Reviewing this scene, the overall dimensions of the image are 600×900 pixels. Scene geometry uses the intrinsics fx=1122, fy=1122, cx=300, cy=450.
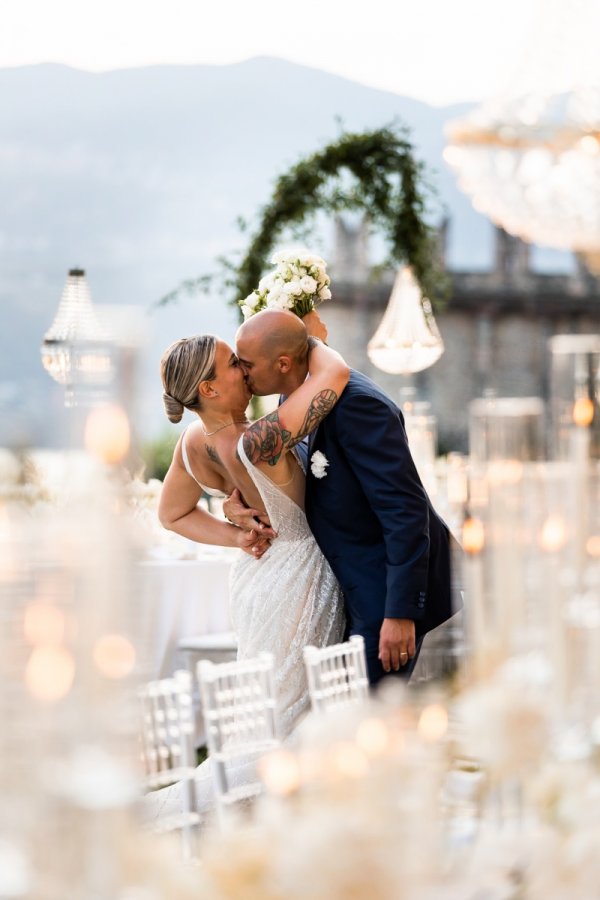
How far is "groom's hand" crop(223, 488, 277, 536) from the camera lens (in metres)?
2.61

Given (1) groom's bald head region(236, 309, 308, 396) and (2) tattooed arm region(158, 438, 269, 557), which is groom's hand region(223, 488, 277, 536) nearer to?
(2) tattooed arm region(158, 438, 269, 557)

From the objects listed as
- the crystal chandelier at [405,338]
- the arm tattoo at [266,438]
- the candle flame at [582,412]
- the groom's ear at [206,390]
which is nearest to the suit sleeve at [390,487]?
the arm tattoo at [266,438]

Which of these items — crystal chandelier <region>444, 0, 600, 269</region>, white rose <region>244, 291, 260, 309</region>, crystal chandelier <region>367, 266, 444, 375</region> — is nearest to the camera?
white rose <region>244, 291, 260, 309</region>

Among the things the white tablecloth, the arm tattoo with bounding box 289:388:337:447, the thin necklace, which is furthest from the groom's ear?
the white tablecloth

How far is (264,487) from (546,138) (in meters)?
1.84

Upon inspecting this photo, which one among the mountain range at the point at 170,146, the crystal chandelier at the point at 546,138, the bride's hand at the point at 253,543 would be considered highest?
the mountain range at the point at 170,146

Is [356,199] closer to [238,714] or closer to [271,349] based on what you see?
[271,349]

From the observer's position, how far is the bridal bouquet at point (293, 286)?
2689mm

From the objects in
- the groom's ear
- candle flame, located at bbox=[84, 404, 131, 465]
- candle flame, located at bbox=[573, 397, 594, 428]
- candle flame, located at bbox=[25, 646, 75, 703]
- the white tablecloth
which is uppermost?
candle flame, located at bbox=[84, 404, 131, 465]

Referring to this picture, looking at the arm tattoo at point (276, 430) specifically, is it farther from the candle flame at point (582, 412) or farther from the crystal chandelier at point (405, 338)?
the crystal chandelier at point (405, 338)

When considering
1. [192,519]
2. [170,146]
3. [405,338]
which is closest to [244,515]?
[192,519]

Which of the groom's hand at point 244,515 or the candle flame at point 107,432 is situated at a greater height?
the candle flame at point 107,432

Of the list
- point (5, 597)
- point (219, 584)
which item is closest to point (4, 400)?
point (5, 597)

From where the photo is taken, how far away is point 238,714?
2.14 m
